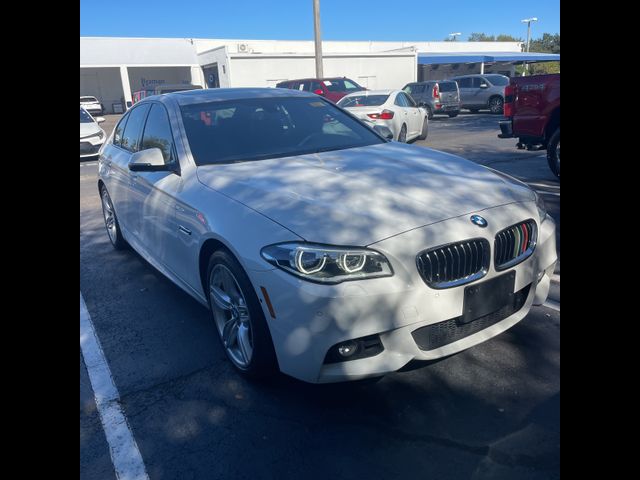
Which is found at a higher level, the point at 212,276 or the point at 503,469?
the point at 212,276

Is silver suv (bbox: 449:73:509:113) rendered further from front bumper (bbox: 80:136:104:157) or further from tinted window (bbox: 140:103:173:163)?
tinted window (bbox: 140:103:173:163)

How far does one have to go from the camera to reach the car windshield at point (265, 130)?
12.6 ft

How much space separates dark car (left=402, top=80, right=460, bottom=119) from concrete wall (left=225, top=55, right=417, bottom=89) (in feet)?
29.9

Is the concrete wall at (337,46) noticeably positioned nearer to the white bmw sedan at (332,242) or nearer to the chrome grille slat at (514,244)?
the white bmw sedan at (332,242)

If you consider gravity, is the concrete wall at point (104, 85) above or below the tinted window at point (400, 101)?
above

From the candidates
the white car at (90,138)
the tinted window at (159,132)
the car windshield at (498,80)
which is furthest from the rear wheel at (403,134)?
the car windshield at (498,80)

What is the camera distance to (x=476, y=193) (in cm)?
305

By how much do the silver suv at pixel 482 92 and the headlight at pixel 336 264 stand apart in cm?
2324

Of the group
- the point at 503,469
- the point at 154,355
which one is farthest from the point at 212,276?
the point at 503,469

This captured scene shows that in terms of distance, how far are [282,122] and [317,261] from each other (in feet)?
6.70

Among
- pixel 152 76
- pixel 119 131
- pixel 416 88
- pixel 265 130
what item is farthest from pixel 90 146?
pixel 152 76

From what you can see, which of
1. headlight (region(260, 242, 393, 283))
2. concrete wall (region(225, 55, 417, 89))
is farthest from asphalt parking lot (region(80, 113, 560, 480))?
concrete wall (region(225, 55, 417, 89))

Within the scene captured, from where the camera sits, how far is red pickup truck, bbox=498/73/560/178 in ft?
24.7
